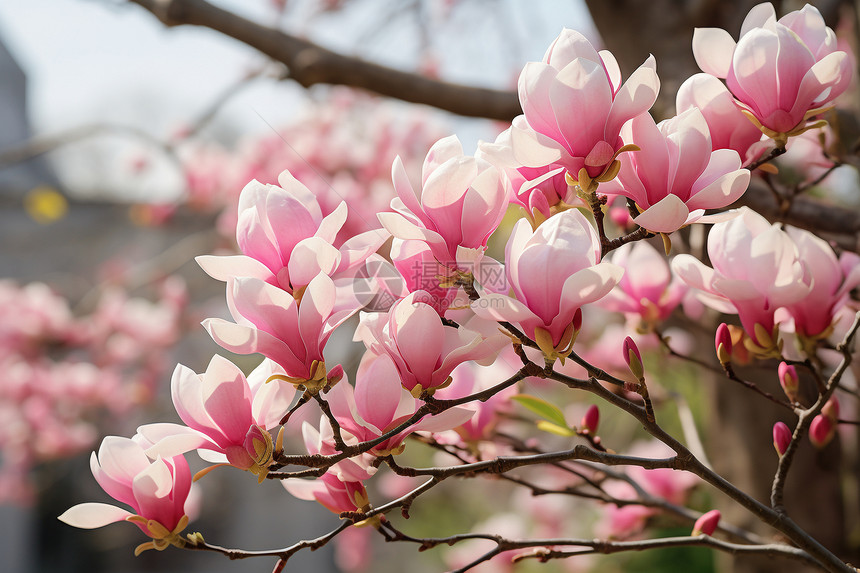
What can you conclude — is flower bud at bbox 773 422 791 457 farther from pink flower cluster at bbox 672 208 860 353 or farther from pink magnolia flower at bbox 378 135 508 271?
pink magnolia flower at bbox 378 135 508 271

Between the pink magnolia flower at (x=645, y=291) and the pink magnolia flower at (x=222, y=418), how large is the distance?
390 mm

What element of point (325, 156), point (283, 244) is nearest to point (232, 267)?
point (283, 244)

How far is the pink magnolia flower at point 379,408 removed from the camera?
1.29 feet

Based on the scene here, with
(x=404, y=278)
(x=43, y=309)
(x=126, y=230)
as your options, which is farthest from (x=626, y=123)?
(x=126, y=230)

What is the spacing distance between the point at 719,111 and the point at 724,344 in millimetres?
167

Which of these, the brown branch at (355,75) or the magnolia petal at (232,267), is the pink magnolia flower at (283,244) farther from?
the brown branch at (355,75)

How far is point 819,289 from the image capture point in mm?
492

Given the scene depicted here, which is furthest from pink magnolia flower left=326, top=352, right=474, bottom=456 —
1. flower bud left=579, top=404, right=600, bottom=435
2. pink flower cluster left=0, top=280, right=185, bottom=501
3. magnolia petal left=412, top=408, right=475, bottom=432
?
pink flower cluster left=0, top=280, right=185, bottom=501

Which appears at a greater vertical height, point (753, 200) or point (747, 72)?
point (747, 72)

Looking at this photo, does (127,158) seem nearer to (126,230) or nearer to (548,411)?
(126,230)

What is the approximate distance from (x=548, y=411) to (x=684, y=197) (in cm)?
22

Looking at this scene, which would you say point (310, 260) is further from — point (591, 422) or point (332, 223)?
point (591, 422)

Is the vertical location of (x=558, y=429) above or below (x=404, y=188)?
below

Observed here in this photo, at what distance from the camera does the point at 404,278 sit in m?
0.42
